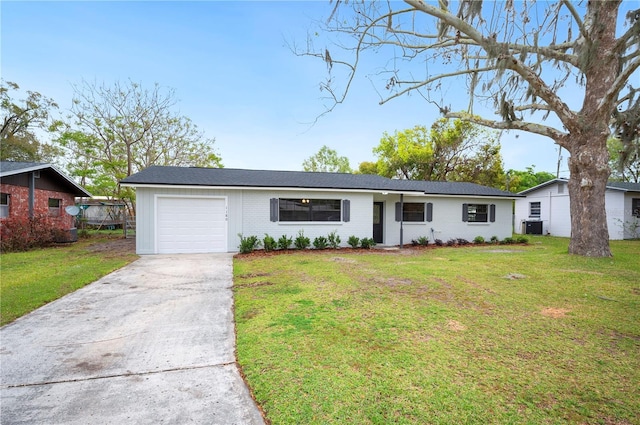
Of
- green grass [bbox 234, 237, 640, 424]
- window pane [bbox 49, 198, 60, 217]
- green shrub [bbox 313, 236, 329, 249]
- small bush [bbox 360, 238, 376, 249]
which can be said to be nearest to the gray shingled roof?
green shrub [bbox 313, 236, 329, 249]

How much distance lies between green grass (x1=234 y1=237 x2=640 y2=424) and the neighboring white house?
14401 millimetres

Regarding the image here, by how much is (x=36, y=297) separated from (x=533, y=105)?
Answer: 45.7 ft

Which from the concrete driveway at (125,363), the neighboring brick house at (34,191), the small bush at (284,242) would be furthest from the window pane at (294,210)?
the neighboring brick house at (34,191)

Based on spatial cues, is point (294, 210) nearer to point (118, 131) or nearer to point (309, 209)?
point (309, 209)

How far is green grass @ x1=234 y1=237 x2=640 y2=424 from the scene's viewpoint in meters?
2.26

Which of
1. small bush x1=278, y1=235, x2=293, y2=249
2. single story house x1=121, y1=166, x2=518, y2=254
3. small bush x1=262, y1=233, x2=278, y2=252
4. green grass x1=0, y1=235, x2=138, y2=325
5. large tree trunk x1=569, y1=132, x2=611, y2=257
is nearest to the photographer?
green grass x1=0, y1=235, x2=138, y2=325

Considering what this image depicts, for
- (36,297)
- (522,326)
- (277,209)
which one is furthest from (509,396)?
(277,209)

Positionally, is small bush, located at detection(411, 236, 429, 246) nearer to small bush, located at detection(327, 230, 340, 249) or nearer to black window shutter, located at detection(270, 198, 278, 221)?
small bush, located at detection(327, 230, 340, 249)

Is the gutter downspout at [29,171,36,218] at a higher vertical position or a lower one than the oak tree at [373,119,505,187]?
lower

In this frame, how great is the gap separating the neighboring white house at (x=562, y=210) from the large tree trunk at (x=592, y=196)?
28.4 ft

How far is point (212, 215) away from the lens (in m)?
11.3

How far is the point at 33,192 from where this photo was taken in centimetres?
1297

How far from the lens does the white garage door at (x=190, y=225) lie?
35.4 ft

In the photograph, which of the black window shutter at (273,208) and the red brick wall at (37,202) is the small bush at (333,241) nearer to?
the black window shutter at (273,208)
